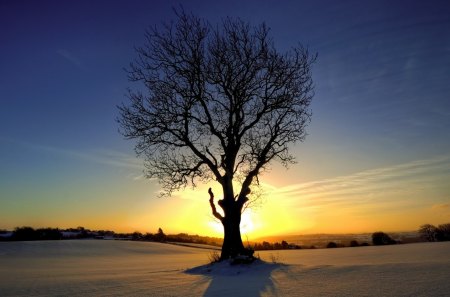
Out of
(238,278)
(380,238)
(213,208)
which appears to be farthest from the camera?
(380,238)

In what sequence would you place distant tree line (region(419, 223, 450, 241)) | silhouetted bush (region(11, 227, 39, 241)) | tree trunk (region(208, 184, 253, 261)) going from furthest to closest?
silhouetted bush (region(11, 227, 39, 241)) < distant tree line (region(419, 223, 450, 241)) < tree trunk (region(208, 184, 253, 261))

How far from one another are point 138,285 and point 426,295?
604 cm

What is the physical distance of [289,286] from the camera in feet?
25.2

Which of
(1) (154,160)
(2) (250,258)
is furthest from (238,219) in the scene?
(1) (154,160)

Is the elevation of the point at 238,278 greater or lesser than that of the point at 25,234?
lesser

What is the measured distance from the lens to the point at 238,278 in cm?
1019

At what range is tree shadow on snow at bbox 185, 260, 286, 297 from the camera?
735 centimetres

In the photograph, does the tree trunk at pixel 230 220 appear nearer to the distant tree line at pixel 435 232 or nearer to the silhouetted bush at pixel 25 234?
the distant tree line at pixel 435 232

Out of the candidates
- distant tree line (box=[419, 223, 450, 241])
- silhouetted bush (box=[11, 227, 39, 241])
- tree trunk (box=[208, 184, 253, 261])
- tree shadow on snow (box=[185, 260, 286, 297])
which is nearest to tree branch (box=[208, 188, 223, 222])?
tree trunk (box=[208, 184, 253, 261])


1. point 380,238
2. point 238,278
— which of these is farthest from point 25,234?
point 238,278

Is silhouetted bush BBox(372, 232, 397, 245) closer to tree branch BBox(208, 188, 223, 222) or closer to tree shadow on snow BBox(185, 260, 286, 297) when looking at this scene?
tree branch BBox(208, 188, 223, 222)

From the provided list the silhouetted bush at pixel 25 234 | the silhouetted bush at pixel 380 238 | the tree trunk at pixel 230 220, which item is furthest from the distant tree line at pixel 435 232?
the silhouetted bush at pixel 25 234

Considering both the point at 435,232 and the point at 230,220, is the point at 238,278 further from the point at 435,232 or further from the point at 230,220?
the point at 435,232

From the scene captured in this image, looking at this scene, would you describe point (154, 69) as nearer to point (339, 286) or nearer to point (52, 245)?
point (339, 286)
